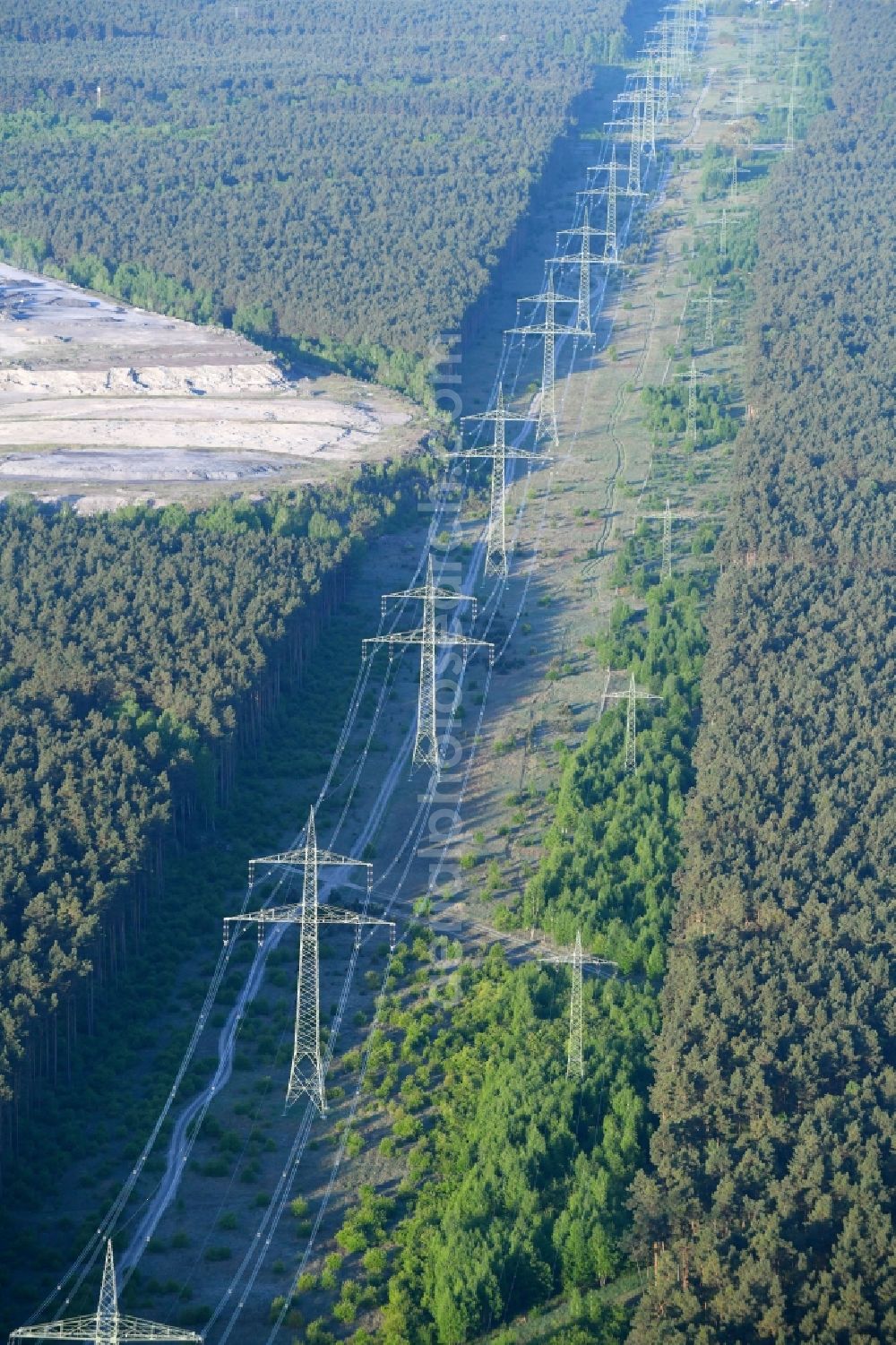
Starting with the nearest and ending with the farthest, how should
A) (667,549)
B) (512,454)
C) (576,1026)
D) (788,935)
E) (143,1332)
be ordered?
(143,1332), (576,1026), (788,935), (667,549), (512,454)

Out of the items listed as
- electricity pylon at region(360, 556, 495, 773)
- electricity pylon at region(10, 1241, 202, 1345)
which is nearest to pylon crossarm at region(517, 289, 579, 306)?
electricity pylon at region(360, 556, 495, 773)

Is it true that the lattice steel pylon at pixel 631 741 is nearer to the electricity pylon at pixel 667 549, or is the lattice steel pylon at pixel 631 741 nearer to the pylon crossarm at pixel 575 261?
the electricity pylon at pixel 667 549

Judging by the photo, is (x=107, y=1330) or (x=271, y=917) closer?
(x=107, y=1330)

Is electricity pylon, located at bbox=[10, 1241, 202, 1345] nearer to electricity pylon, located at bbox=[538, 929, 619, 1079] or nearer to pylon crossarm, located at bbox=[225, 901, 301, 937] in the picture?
Answer: pylon crossarm, located at bbox=[225, 901, 301, 937]

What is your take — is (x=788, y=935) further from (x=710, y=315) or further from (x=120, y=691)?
(x=710, y=315)

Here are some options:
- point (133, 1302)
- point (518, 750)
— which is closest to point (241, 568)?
point (518, 750)

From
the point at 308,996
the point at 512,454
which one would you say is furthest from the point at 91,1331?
the point at 512,454
